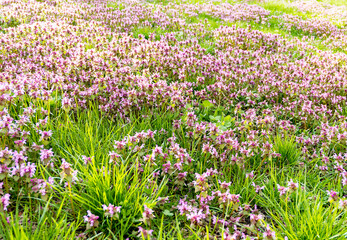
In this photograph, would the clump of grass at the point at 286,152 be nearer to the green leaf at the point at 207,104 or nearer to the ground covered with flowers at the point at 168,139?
the ground covered with flowers at the point at 168,139

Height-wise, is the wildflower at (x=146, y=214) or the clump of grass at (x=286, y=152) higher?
the wildflower at (x=146, y=214)

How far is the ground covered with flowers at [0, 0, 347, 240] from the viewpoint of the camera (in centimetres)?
264

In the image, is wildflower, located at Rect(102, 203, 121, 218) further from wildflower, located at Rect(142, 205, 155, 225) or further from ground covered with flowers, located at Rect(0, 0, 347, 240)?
wildflower, located at Rect(142, 205, 155, 225)

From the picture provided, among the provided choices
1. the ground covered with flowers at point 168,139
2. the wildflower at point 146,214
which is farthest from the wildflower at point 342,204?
the wildflower at point 146,214

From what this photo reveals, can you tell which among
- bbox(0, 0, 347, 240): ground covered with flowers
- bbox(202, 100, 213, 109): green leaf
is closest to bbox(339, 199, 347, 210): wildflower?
bbox(0, 0, 347, 240): ground covered with flowers

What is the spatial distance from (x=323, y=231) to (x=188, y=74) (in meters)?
4.35

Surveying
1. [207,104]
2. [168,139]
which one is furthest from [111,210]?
[207,104]

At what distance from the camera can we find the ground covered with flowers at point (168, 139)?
2.64 m

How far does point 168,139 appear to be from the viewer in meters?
3.76

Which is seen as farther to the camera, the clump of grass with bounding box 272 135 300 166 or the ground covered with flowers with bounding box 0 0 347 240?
the clump of grass with bounding box 272 135 300 166

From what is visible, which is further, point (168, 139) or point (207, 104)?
point (207, 104)

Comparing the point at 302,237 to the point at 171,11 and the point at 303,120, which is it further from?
the point at 171,11

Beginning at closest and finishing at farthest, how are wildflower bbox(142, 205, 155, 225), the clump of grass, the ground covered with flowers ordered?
wildflower bbox(142, 205, 155, 225), the ground covered with flowers, the clump of grass

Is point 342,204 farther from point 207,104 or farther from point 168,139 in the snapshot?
point 207,104
